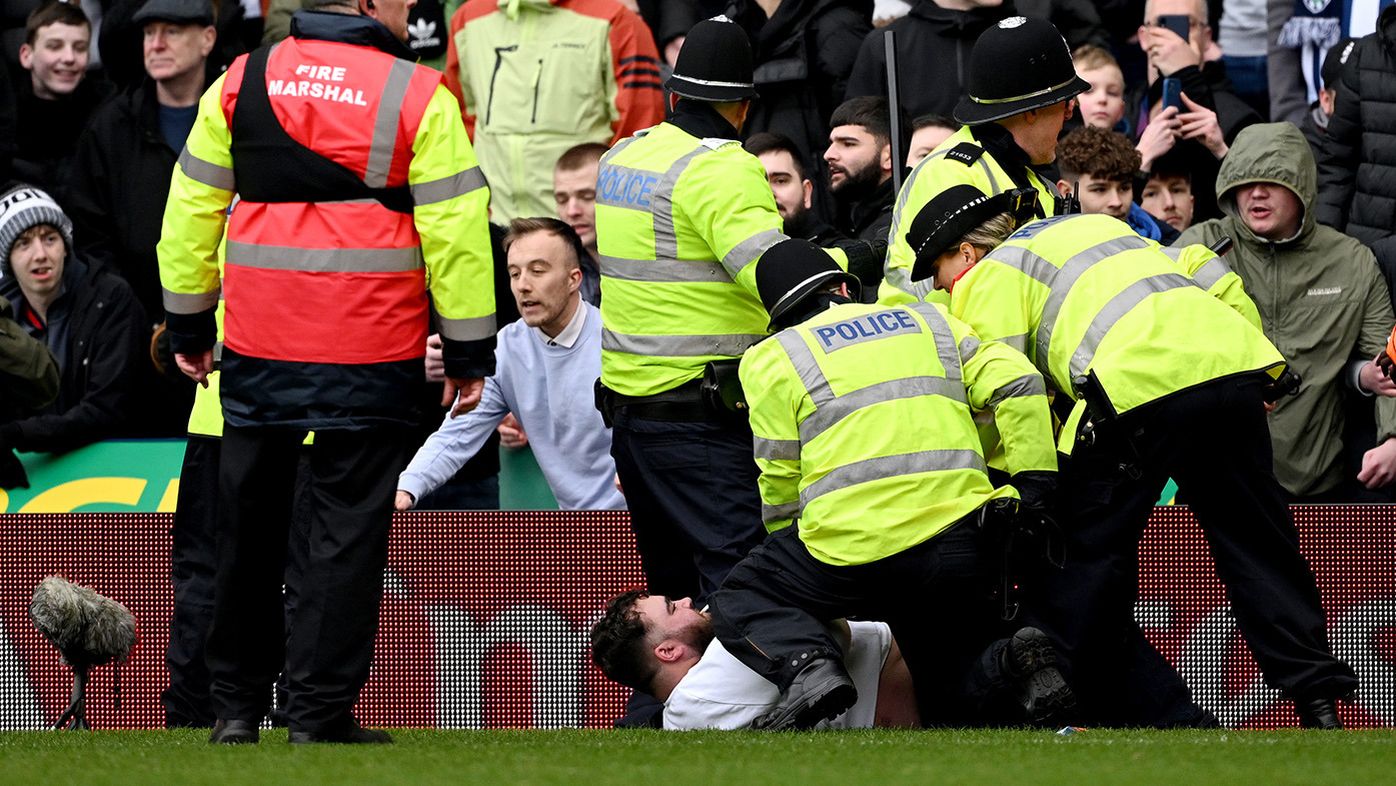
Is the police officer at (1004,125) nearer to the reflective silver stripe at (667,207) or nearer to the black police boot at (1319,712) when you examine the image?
the reflective silver stripe at (667,207)

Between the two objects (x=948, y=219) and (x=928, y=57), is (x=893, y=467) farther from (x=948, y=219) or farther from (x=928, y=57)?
(x=928, y=57)

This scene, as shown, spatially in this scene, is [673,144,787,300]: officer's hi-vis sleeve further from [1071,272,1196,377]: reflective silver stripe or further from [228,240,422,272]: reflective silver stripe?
[228,240,422,272]: reflective silver stripe

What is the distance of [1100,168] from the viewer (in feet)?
31.6

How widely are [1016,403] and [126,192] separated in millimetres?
6367

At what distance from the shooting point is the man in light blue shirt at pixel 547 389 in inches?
356

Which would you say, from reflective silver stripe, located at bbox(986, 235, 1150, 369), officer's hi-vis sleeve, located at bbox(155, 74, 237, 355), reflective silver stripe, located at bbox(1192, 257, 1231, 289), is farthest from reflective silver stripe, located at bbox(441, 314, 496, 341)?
reflective silver stripe, located at bbox(1192, 257, 1231, 289)

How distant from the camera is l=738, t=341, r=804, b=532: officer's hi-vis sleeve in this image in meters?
7.01

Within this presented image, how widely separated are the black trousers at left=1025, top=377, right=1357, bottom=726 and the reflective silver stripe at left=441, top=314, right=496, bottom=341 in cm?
205

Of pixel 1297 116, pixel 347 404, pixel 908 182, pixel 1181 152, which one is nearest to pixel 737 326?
pixel 908 182

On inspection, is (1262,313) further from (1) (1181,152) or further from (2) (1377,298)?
(1) (1181,152)

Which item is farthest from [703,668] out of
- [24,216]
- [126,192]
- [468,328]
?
[126,192]

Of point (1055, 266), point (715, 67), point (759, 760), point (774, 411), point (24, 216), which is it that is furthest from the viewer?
point (24, 216)

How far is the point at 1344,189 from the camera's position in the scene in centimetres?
1039

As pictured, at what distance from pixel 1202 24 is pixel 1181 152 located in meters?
0.79
